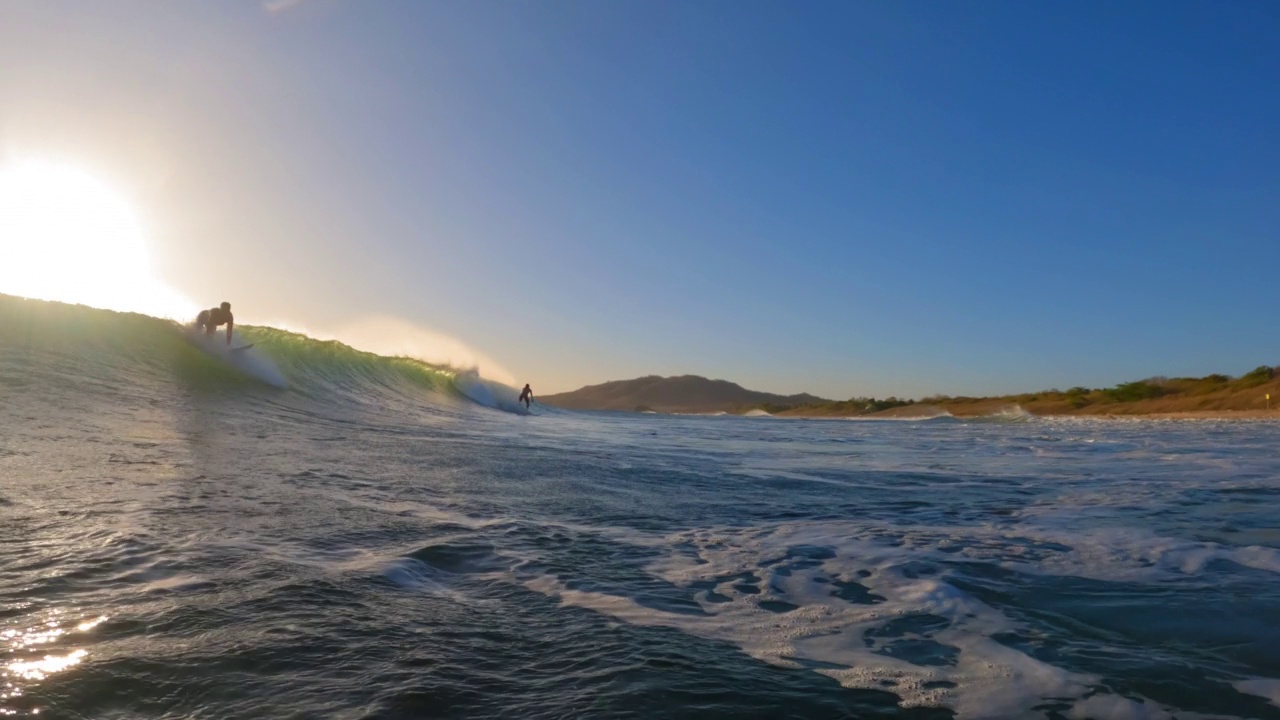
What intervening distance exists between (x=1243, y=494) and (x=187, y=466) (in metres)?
8.44

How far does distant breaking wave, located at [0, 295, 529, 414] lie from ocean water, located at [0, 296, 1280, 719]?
3677mm

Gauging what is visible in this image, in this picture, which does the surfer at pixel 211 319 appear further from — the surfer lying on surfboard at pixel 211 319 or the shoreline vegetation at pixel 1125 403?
the shoreline vegetation at pixel 1125 403

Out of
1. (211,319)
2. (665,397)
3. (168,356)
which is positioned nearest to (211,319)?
(211,319)

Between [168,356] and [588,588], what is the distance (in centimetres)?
1228

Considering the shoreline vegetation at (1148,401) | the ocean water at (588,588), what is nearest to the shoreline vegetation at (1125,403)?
the shoreline vegetation at (1148,401)

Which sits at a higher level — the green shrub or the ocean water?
the green shrub

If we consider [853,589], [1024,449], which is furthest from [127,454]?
[1024,449]

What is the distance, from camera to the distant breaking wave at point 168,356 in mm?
10445

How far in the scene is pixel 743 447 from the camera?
1246 centimetres

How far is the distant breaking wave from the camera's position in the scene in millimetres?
10445

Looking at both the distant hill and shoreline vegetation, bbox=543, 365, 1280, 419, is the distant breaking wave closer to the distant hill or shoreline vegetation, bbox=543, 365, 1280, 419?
shoreline vegetation, bbox=543, 365, 1280, 419

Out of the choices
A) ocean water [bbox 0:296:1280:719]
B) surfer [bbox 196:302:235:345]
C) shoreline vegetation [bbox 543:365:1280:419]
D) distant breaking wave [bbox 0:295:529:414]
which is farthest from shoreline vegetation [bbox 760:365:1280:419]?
surfer [bbox 196:302:235:345]

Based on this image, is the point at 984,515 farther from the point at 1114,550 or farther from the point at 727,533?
the point at 727,533

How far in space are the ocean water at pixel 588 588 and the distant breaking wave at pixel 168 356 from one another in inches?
145
